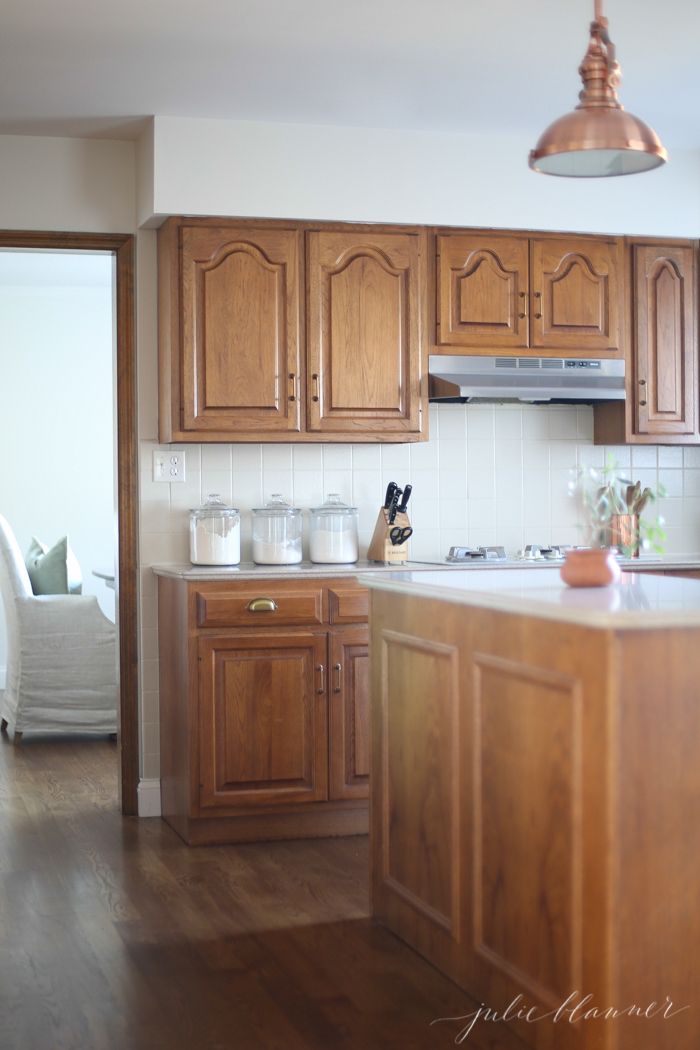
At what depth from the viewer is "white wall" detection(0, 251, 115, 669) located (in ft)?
25.0

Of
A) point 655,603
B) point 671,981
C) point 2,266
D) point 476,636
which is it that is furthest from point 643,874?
point 2,266

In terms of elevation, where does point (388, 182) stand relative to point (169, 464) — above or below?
above

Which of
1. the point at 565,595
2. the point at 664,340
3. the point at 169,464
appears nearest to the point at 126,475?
the point at 169,464

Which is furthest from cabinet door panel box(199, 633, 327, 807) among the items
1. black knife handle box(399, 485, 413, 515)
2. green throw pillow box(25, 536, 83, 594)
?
green throw pillow box(25, 536, 83, 594)

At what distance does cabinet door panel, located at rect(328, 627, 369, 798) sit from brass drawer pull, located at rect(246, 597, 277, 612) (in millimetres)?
250

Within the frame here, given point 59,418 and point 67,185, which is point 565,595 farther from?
point 59,418

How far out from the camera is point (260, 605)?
13.9ft

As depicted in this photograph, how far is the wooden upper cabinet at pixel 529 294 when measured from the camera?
4660 millimetres

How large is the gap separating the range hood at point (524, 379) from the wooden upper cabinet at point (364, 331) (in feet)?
0.34

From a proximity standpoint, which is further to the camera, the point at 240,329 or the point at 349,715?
the point at 240,329

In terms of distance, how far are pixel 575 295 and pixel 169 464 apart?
5.44ft
